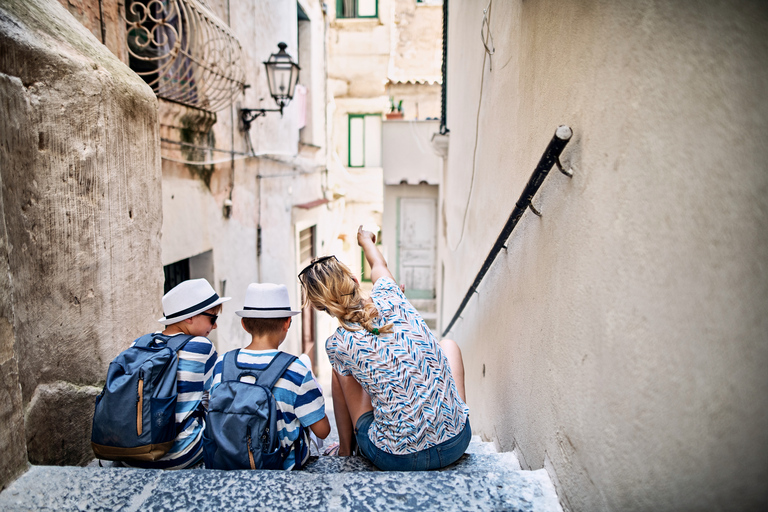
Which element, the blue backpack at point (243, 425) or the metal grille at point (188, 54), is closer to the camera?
the blue backpack at point (243, 425)

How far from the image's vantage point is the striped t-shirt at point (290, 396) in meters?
2.04

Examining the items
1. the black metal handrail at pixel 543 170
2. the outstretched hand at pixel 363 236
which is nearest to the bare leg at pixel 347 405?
the outstretched hand at pixel 363 236

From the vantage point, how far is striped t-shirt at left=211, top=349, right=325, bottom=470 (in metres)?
2.04

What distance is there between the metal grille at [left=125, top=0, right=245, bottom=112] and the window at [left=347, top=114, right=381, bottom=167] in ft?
27.7

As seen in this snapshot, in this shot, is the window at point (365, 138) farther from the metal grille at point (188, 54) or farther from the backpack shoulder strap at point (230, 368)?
the backpack shoulder strap at point (230, 368)

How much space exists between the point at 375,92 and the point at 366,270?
5.93 meters

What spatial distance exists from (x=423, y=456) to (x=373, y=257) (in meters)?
0.90

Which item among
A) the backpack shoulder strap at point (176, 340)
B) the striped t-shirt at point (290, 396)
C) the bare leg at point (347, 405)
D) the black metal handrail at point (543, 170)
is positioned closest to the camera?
the black metal handrail at point (543, 170)

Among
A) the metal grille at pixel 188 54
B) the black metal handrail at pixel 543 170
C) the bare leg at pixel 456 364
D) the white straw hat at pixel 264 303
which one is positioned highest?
the metal grille at pixel 188 54

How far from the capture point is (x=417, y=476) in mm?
1775

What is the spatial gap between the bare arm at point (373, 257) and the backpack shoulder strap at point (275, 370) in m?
0.52

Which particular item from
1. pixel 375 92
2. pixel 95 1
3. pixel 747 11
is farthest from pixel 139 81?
pixel 375 92

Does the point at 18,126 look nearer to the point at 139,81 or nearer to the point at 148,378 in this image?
the point at 139,81

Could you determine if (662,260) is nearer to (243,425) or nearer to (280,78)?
(243,425)
